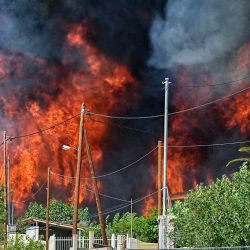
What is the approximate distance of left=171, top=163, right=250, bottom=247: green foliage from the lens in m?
31.5

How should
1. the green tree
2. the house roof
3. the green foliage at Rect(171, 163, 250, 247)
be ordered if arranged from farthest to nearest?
the green tree → the house roof → the green foliage at Rect(171, 163, 250, 247)

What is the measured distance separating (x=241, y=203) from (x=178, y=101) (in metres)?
123

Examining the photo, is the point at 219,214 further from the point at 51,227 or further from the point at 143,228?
the point at 143,228

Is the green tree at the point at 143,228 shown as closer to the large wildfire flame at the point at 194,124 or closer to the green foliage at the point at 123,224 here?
the green foliage at the point at 123,224

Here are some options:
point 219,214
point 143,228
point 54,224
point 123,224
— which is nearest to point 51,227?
point 54,224

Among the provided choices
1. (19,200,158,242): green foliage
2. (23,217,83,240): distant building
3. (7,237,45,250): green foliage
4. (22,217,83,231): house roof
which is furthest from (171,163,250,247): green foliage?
(23,217,83,240): distant building

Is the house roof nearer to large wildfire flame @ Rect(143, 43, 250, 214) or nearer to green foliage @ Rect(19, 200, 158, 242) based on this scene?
green foliage @ Rect(19, 200, 158, 242)

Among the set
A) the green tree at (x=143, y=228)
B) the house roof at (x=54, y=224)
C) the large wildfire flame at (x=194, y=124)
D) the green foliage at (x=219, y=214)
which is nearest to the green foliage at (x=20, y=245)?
the green foliage at (x=219, y=214)

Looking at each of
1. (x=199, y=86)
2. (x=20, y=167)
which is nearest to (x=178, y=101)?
(x=199, y=86)

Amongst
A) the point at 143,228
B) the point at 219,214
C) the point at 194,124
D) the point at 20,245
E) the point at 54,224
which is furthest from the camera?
the point at 194,124

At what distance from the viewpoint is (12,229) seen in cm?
7312

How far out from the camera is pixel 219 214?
31.9 meters

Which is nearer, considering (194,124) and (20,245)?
(20,245)

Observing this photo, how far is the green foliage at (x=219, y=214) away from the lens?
1238 inches
